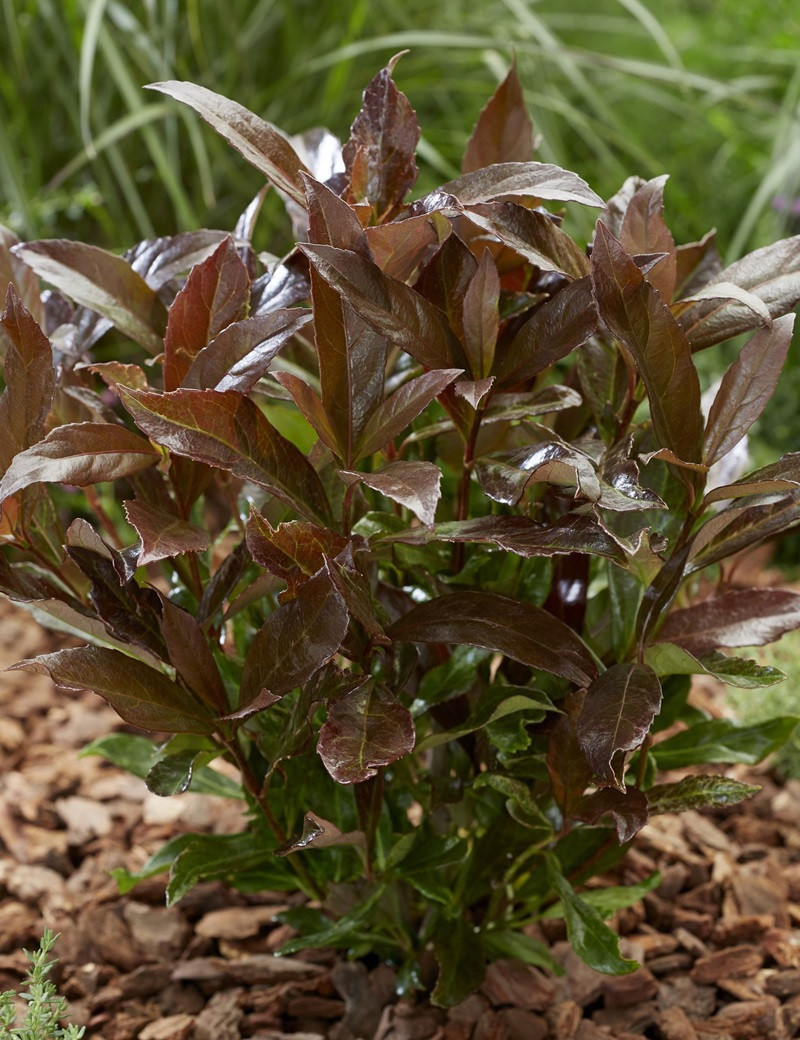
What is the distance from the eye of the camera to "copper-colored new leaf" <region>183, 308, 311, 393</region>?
2.47ft

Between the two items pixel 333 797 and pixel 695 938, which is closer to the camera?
pixel 333 797

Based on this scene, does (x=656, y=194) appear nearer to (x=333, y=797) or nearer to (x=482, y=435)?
(x=482, y=435)

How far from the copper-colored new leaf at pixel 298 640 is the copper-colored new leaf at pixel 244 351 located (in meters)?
0.14

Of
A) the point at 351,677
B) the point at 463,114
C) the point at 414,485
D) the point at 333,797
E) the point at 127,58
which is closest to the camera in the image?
the point at 414,485

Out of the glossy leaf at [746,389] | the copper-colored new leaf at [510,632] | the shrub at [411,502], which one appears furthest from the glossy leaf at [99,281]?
the glossy leaf at [746,389]

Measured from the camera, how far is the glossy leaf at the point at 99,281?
0.89m

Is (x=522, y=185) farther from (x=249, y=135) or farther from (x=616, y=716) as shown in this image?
(x=616, y=716)

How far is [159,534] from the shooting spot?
0.75 meters

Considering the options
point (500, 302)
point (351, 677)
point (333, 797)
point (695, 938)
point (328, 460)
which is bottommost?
point (695, 938)

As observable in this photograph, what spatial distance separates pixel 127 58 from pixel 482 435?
2.26 metres

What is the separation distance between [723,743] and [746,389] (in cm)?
44

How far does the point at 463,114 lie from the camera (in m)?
3.33

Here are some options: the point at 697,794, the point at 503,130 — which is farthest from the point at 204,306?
the point at 697,794

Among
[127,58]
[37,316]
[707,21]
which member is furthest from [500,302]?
[707,21]
